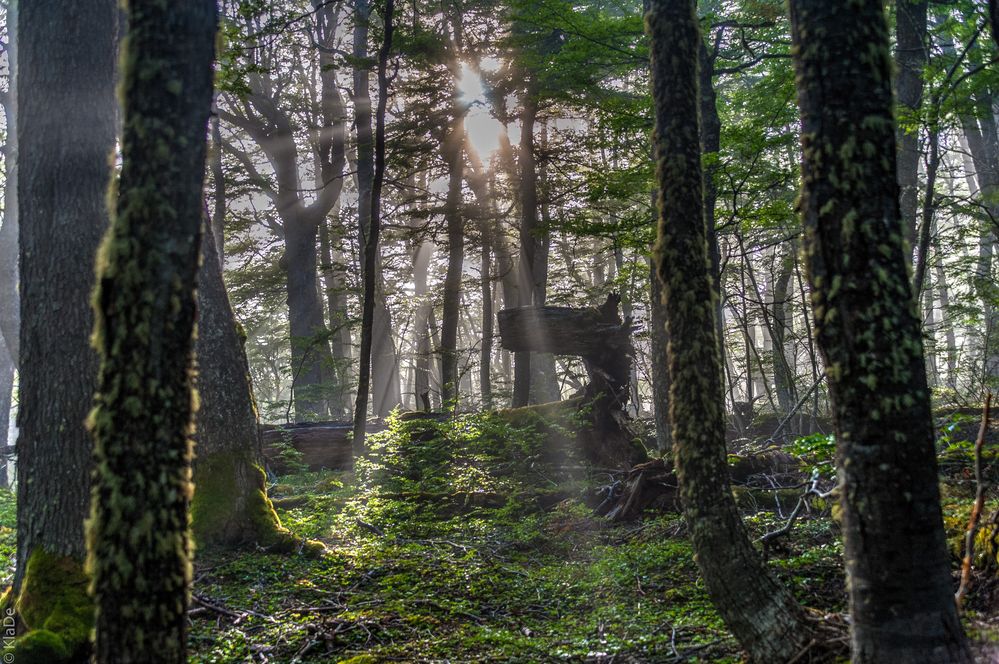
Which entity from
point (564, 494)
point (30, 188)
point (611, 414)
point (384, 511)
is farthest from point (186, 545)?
point (611, 414)

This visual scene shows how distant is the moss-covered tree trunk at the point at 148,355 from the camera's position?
2590 mm

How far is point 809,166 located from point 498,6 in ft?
52.1

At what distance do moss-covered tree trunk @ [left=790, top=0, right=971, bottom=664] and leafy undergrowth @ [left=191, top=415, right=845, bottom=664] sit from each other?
1.53 m

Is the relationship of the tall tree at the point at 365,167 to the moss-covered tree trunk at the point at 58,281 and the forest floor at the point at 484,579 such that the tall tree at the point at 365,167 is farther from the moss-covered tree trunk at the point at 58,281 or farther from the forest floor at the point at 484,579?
the moss-covered tree trunk at the point at 58,281

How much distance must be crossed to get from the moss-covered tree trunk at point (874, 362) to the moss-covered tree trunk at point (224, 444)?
613cm

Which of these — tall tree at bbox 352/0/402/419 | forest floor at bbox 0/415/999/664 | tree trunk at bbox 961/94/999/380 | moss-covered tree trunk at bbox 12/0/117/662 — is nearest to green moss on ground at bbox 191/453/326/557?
forest floor at bbox 0/415/999/664

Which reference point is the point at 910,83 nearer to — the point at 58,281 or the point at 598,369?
the point at 598,369

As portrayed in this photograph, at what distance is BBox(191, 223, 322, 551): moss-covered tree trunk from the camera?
7.47 m

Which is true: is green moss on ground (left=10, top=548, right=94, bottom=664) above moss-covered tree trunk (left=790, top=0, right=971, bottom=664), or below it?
below

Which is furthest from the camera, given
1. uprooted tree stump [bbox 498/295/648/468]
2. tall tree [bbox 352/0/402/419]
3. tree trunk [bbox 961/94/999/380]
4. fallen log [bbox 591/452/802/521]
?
tall tree [bbox 352/0/402/419]

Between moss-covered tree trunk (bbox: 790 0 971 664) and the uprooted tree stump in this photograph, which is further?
the uprooted tree stump

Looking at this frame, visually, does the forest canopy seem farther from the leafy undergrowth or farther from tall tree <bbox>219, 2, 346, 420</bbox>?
tall tree <bbox>219, 2, 346, 420</bbox>

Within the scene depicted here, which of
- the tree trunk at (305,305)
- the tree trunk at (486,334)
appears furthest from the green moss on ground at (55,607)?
the tree trunk at (305,305)

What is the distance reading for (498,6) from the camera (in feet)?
54.7
